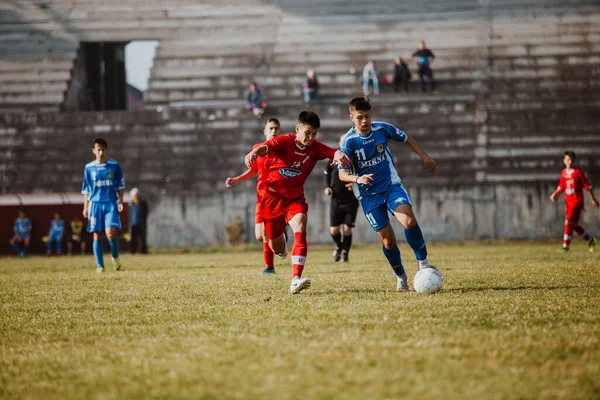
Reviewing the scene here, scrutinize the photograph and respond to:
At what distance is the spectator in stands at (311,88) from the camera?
87.7 ft

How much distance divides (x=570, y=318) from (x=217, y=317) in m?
2.73

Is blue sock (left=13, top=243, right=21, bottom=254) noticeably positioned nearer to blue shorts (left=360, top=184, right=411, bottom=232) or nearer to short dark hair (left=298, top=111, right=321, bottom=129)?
short dark hair (left=298, top=111, right=321, bottom=129)

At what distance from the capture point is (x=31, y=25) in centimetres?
3086

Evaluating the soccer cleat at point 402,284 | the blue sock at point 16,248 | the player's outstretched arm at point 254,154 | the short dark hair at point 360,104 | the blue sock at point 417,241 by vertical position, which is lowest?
the blue sock at point 16,248

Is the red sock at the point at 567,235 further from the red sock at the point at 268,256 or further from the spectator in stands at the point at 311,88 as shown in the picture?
the spectator in stands at the point at 311,88

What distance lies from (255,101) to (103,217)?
1288cm

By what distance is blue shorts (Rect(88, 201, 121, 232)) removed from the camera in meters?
14.1

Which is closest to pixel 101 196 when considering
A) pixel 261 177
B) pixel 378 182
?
pixel 261 177

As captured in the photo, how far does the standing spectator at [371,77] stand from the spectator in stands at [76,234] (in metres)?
9.94

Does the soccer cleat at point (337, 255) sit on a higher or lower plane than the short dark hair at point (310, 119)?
lower

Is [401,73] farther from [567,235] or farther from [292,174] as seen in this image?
[292,174]

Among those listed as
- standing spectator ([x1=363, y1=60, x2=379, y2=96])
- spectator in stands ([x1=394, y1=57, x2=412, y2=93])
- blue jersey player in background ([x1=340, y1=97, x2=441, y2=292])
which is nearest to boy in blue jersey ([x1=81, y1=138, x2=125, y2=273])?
blue jersey player in background ([x1=340, y1=97, x2=441, y2=292])

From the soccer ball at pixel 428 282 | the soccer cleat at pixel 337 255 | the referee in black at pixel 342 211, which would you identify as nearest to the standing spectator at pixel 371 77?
the referee in black at pixel 342 211

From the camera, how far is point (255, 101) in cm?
2647
